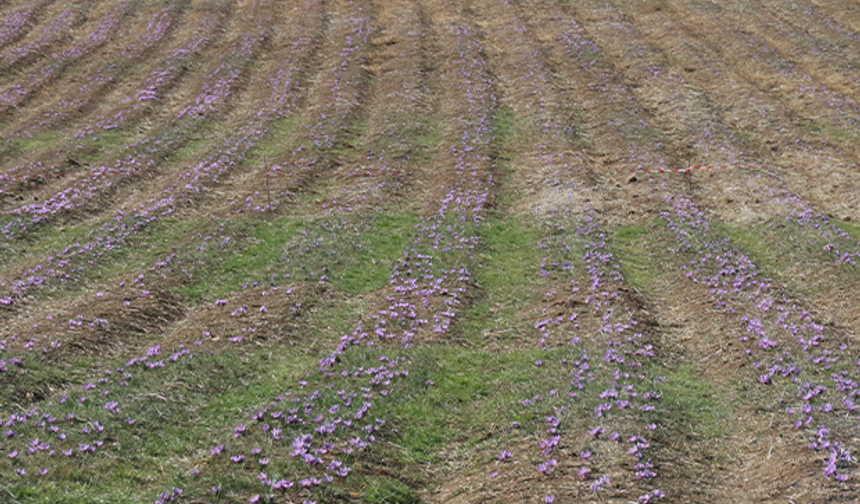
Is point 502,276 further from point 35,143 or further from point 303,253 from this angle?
point 35,143

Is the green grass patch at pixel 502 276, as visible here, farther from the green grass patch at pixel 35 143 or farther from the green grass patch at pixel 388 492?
the green grass patch at pixel 35 143

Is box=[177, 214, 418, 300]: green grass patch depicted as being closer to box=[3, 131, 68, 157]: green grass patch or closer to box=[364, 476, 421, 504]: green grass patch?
box=[364, 476, 421, 504]: green grass patch

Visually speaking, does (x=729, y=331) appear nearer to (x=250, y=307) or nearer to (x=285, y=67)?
(x=250, y=307)

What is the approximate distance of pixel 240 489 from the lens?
8945 millimetres

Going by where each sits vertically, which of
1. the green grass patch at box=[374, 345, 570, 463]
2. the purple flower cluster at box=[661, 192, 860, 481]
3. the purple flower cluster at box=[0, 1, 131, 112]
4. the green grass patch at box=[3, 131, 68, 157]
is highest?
the purple flower cluster at box=[0, 1, 131, 112]

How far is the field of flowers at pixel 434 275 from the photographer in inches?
386

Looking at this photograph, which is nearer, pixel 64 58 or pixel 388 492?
pixel 388 492

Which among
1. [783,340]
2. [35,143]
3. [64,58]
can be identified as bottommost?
[783,340]

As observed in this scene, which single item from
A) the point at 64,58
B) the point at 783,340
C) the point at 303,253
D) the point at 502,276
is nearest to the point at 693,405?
the point at 783,340

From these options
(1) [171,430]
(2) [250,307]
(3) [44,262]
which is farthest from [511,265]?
(3) [44,262]

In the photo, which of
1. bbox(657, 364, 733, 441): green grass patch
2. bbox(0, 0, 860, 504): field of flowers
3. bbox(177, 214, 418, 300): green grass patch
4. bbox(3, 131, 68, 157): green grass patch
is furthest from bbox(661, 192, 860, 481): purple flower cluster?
bbox(3, 131, 68, 157): green grass patch

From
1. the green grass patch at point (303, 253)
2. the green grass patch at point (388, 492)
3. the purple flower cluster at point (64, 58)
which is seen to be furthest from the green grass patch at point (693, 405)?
the purple flower cluster at point (64, 58)

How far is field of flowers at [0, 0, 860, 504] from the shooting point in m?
9.80

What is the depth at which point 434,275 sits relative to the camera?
637 inches
